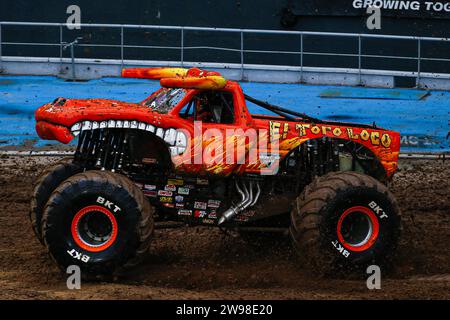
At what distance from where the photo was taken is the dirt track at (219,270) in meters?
7.21

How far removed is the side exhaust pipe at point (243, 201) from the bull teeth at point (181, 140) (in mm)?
760

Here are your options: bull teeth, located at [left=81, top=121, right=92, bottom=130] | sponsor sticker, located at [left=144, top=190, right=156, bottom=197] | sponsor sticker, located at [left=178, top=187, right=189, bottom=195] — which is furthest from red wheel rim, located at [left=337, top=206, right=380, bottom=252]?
bull teeth, located at [left=81, top=121, right=92, bottom=130]

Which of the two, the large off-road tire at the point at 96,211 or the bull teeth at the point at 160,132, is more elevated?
the bull teeth at the point at 160,132

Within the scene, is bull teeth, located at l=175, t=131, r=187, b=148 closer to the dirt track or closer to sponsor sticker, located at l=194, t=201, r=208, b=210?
sponsor sticker, located at l=194, t=201, r=208, b=210

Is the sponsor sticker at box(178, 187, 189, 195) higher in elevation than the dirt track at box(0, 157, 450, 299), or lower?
higher

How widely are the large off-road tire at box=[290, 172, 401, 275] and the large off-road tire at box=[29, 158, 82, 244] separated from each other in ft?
8.12

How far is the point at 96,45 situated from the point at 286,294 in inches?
455

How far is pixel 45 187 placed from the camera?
28.1 feet

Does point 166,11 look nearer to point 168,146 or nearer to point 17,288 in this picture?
point 168,146

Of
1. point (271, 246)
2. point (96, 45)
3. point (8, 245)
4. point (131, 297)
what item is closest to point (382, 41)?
point (96, 45)

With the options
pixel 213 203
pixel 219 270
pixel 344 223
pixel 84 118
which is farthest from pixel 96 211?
pixel 344 223

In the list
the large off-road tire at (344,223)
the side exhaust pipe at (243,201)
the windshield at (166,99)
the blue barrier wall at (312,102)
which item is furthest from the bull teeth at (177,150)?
the blue barrier wall at (312,102)

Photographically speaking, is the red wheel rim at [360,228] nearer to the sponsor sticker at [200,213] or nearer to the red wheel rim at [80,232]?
the sponsor sticker at [200,213]

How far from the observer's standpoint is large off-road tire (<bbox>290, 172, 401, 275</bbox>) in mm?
8047
